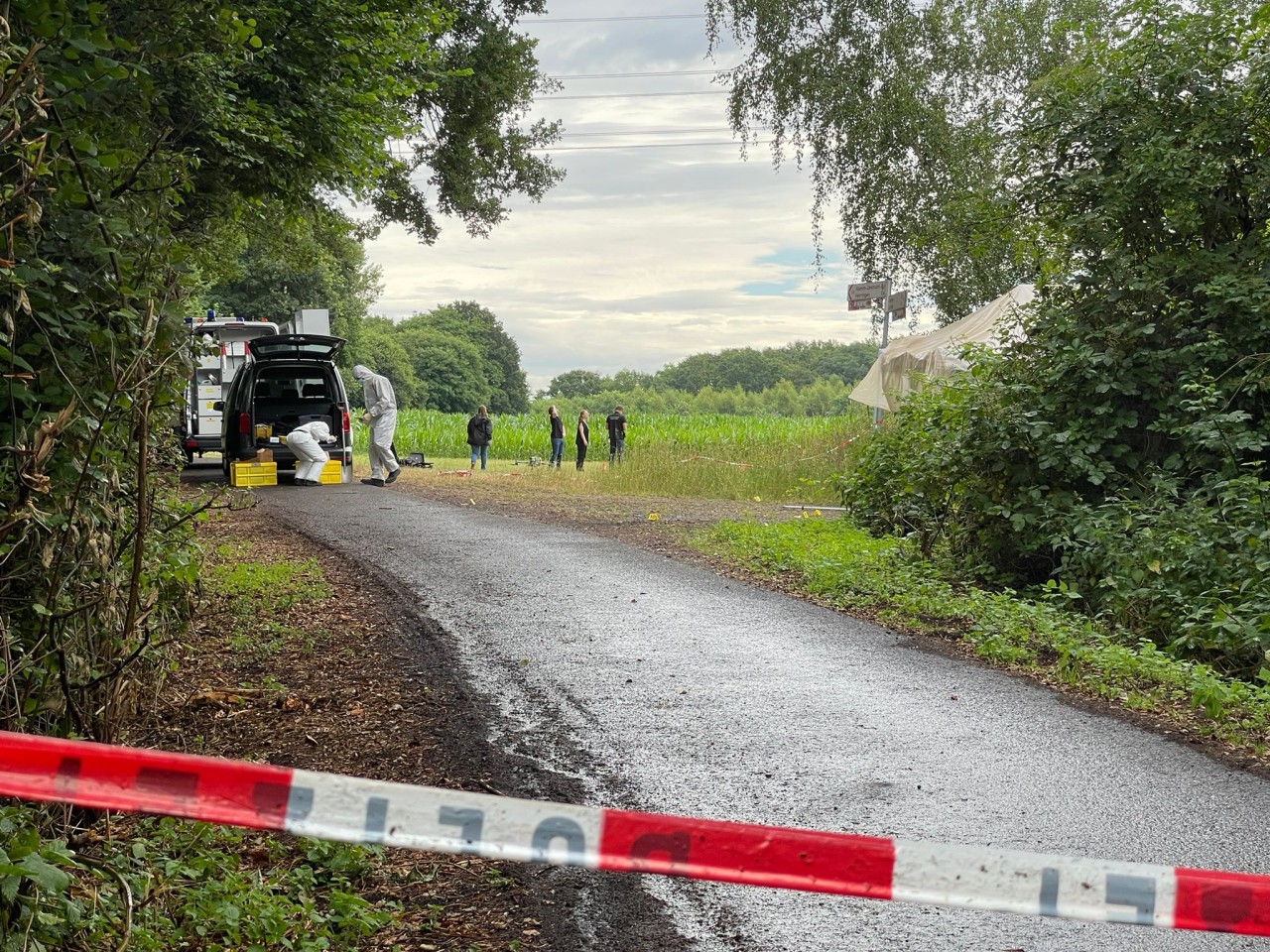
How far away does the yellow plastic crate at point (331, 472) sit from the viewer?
22.9 meters

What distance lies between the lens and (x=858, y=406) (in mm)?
29844

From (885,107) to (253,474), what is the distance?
45.8 feet

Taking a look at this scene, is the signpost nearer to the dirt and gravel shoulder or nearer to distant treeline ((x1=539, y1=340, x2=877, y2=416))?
the dirt and gravel shoulder

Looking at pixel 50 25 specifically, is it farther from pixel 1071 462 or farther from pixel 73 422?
pixel 1071 462

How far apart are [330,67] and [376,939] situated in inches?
386

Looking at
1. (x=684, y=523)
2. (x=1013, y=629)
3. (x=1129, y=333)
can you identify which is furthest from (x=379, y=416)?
(x=1013, y=629)

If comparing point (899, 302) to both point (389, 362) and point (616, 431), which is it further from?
point (389, 362)

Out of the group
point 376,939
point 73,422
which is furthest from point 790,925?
point 73,422

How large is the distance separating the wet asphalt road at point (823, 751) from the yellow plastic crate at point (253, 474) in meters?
10.1

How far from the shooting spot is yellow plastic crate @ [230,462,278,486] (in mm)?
19812

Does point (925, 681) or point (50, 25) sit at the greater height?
point (50, 25)

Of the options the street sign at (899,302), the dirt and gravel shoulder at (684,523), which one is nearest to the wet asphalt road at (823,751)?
the dirt and gravel shoulder at (684,523)

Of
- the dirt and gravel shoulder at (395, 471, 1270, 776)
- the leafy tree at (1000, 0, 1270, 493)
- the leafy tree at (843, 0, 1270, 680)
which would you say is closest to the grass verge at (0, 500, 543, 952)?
the dirt and gravel shoulder at (395, 471, 1270, 776)

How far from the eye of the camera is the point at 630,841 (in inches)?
99.9
